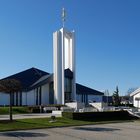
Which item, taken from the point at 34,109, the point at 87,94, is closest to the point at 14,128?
the point at 34,109

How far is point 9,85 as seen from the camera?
30.6 meters

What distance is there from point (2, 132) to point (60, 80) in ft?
151

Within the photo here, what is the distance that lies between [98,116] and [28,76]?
138ft

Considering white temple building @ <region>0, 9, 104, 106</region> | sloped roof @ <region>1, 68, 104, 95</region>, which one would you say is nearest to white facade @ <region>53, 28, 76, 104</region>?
white temple building @ <region>0, 9, 104, 106</region>

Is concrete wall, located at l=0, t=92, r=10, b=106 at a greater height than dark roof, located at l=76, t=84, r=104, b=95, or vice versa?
dark roof, located at l=76, t=84, r=104, b=95

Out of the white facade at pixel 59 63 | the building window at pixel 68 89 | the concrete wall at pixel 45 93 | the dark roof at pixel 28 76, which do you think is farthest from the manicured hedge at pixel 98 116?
the dark roof at pixel 28 76

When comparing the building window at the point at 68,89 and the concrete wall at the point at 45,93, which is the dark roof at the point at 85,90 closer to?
the building window at the point at 68,89

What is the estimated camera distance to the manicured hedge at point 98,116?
35.2 m

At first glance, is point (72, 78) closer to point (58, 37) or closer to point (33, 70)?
point (58, 37)

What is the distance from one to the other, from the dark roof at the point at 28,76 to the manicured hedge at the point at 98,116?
35.6m

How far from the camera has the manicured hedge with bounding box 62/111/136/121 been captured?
3516 cm

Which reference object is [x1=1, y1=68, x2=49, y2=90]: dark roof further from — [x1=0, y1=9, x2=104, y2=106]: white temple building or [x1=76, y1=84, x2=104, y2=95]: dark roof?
[x1=76, y1=84, x2=104, y2=95]: dark roof

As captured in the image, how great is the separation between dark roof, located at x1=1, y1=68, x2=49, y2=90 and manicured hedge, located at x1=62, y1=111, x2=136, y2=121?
35.6 m

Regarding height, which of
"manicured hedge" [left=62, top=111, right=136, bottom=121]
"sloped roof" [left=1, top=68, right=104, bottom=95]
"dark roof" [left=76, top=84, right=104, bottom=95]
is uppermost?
"sloped roof" [left=1, top=68, right=104, bottom=95]
